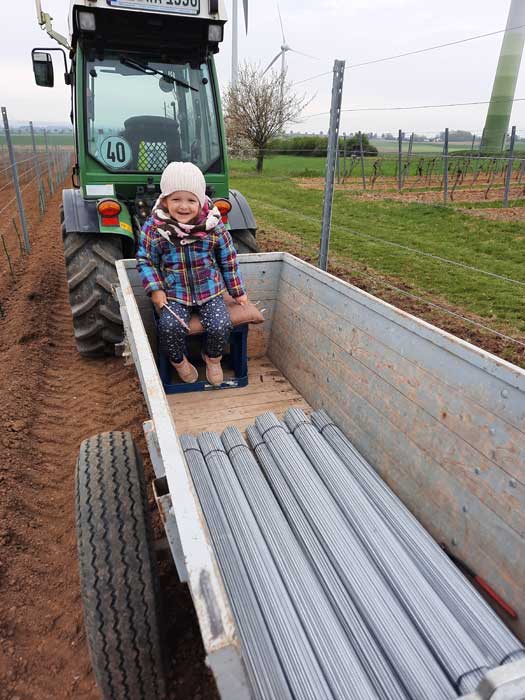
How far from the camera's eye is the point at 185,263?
282 cm

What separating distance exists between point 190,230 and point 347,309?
0.98 metres

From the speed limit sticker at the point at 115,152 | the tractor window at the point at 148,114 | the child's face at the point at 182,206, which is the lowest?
the child's face at the point at 182,206

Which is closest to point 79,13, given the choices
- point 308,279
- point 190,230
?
point 190,230

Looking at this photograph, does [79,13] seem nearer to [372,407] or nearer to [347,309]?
[347,309]

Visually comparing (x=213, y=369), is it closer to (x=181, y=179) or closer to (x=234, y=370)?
(x=234, y=370)

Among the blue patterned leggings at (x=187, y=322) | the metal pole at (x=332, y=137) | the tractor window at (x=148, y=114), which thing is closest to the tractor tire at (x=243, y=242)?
the tractor window at (x=148, y=114)

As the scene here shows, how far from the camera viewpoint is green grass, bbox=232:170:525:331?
5734 mm

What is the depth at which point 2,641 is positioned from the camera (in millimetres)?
1874

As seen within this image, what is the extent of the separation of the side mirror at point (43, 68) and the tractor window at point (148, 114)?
486 millimetres

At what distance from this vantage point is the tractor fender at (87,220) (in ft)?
11.5

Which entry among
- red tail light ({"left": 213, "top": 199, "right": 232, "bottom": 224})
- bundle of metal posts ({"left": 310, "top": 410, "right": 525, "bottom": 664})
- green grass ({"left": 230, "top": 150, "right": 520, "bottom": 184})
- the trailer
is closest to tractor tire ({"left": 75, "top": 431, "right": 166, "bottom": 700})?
the trailer

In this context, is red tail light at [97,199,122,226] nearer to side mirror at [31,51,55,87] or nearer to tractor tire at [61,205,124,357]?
tractor tire at [61,205,124,357]

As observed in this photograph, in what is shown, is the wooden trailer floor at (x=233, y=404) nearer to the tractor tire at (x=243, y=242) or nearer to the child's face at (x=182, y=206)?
the child's face at (x=182, y=206)

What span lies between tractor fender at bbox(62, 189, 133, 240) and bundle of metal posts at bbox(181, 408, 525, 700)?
1.97m
